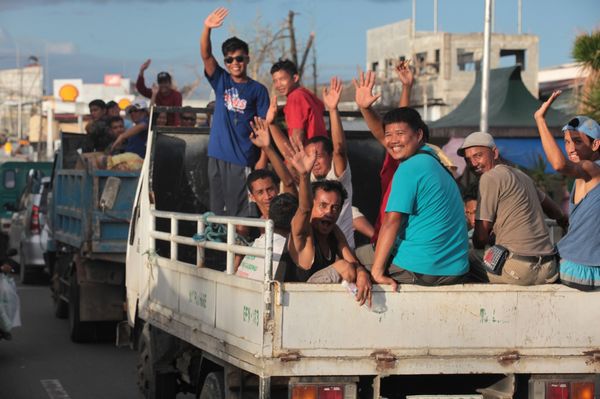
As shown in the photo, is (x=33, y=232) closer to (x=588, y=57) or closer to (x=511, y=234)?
(x=588, y=57)

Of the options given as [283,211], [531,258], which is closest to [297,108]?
[283,211]

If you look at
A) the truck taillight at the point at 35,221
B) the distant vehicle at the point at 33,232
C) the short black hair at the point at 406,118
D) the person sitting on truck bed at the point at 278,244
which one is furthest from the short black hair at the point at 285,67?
the truck taillight at the point at 35,221

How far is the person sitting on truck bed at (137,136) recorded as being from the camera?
45.8 feet

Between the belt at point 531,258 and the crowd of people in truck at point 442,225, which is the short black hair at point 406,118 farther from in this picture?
the belt at point 531,258

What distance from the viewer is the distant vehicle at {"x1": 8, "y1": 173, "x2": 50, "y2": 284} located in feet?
63.5

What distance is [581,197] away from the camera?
6.59 m

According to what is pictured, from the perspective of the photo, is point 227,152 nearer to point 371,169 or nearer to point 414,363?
point 371,169

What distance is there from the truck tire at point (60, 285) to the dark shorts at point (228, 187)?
5030 millimetres

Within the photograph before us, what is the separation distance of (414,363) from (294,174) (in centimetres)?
295

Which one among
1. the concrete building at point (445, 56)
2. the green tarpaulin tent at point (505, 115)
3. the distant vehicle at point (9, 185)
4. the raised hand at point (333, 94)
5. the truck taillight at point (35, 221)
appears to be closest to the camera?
the raised hand at point (333, 94)

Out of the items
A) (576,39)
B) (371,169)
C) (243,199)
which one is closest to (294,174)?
(243,199)

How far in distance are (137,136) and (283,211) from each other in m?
7.93

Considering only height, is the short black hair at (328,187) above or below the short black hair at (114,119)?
below

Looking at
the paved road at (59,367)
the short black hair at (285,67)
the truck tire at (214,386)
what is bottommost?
the paved road at (59,367)
